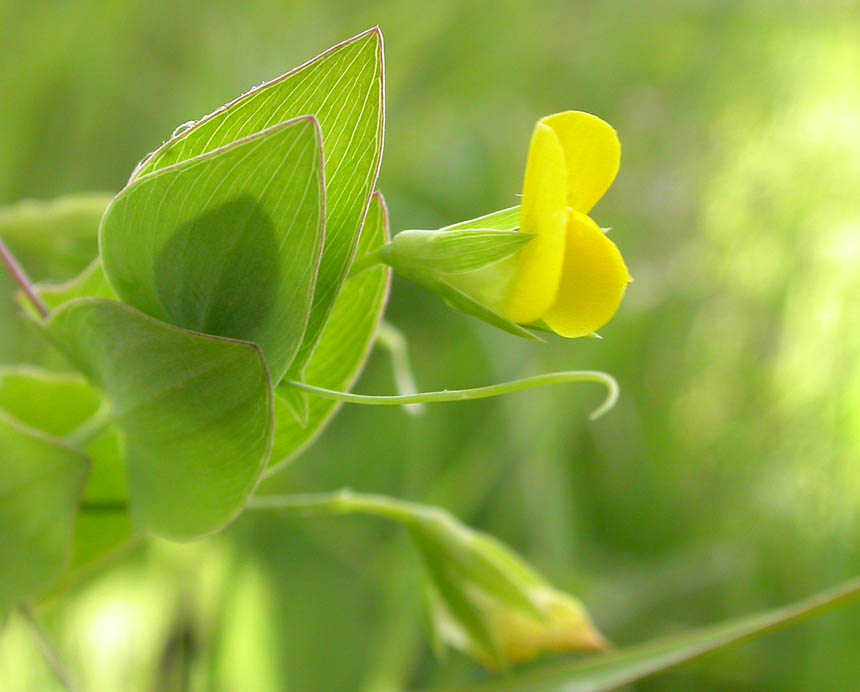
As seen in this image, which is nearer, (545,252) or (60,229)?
(545,252)

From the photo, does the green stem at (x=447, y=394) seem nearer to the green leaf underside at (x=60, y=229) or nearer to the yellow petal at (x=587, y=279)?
the yellow petal at (x=587, y=279)

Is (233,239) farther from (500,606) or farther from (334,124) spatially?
(500,606)

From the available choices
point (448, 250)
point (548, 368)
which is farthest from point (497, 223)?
point (548, 368)

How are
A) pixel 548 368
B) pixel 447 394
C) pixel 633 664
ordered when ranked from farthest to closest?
pixel 548 368 < pixel 633 664 < pixel 447 394

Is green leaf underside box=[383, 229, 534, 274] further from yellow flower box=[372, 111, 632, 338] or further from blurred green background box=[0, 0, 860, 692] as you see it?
blurred green background box=[0, 0, 860, 692]

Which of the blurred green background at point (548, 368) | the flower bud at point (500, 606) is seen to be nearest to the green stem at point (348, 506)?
the flower bud at point (500, 606)

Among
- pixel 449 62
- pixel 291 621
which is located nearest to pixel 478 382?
pixel 291 621

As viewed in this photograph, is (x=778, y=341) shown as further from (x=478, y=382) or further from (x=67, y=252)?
(x=67, y=252)
